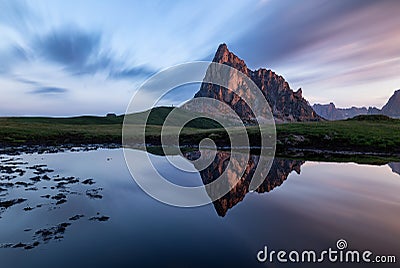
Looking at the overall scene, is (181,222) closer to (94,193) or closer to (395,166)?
(94,193)

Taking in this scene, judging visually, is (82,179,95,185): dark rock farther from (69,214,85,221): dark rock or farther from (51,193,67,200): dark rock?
(69,214,85,221): dark rock

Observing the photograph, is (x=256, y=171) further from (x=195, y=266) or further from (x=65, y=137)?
(x=65, y=137)

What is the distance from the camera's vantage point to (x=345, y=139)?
193 ft

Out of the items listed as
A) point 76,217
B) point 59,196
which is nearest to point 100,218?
point 76,217

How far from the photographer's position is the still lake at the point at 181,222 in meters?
11.6

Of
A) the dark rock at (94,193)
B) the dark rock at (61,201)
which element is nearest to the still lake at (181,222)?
the dark rock at (94,193)

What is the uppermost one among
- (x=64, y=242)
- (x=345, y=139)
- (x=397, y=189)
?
(x=345, y=139)

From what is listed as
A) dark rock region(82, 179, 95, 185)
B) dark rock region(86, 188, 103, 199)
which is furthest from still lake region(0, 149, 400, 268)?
dark rock region(82, 179, 95, 185)

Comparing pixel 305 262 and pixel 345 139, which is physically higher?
pixel 345 139

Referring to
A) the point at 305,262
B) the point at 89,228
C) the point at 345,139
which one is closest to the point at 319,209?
the point at 305,262

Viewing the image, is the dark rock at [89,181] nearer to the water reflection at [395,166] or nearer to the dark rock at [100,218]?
the dark rock at [100,218]

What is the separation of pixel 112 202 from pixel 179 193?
21.1 ft

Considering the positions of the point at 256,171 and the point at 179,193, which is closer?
the point at 179,193

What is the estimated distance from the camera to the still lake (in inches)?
458
